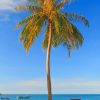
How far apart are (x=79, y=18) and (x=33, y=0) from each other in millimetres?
4950

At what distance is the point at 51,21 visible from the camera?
3425 centimetres

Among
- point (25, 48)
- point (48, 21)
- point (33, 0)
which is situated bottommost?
point (25, 48)

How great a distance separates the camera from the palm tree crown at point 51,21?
109 feet

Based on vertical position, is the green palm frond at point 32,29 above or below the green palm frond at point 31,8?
below

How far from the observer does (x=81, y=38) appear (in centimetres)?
3550

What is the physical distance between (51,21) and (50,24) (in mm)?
320

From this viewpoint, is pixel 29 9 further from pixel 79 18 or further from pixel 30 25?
pixel 79 18

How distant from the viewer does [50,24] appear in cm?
3438

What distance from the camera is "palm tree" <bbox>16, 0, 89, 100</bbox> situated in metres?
33.3

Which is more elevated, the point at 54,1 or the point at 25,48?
the point at 54,1

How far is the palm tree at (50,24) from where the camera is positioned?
109ft

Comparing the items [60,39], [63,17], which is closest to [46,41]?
[60,39]

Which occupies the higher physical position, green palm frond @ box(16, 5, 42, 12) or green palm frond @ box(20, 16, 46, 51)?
green palm frond @ box(16, 5, 42, 12)

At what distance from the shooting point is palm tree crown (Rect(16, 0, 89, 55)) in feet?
109
